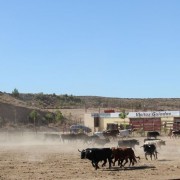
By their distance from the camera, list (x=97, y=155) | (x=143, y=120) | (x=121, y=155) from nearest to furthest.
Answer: (x=97, y=155) < (x=121, y=155) < (x=143, y=120)

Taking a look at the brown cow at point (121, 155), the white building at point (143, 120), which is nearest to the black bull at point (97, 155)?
the brown cow at point (121, 155)

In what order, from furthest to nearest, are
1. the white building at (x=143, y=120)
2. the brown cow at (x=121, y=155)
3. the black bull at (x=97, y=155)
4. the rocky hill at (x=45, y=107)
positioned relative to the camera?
1. the rocky hill at (x=45, y=107)
2. the white building at (x=143, y=120)
3. the brown cow at (x=121, y=155)
4. the black bull at (x=97, y=155)

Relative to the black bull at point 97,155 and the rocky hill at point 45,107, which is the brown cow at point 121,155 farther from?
the rocky hill at point 45,107

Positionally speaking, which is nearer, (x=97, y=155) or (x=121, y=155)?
(x=97, y=155)

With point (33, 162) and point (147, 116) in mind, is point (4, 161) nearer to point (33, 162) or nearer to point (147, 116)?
point (33, 162)

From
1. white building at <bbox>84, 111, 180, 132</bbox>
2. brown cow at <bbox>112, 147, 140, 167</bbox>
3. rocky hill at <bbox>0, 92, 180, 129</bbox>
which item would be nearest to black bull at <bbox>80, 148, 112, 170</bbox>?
brown cow at <bbox>112, 147, 140, 167</bbox>

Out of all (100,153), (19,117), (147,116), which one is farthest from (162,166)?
(19,117)

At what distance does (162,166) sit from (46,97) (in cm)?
12828

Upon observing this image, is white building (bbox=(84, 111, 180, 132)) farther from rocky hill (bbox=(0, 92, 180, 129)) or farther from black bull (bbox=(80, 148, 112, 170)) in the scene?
black bull (bbox=(80, 148, 112, 170))

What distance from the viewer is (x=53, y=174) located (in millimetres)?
20531

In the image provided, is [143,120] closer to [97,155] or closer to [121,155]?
[121,155]

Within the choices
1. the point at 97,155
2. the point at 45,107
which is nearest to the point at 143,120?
the point at 97,155

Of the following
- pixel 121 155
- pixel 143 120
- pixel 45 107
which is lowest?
pixel 121 155

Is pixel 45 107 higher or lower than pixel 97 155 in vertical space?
higher
